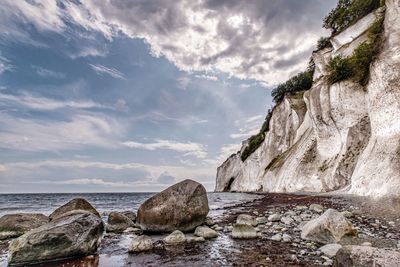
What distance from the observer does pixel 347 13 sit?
40.4m

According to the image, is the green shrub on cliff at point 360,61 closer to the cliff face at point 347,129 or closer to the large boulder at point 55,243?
the cliff face at point 347,129

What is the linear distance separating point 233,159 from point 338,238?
7263cm

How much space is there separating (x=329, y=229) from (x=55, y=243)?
330 inches

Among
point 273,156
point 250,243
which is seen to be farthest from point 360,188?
point 273,156

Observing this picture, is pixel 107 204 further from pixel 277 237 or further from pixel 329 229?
pixel 329 229

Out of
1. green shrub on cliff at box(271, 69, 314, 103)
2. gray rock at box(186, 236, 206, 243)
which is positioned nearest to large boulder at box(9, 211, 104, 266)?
gray rock at box(186, 236, 206, 243)

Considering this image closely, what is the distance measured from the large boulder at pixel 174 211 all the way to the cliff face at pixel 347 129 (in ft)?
32.6

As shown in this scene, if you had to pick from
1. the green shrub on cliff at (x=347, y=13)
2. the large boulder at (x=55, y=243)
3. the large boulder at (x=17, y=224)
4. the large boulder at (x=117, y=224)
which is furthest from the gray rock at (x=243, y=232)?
the green shrub on cliff at (x=347, y=13)

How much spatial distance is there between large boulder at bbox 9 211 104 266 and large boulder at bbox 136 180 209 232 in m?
3.31

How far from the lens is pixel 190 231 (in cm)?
1186

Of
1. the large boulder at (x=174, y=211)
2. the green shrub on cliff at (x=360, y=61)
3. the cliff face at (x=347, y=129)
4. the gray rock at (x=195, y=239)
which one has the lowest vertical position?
the gray rock at (x=195, y=239)

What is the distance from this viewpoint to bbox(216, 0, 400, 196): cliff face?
56.0 ft

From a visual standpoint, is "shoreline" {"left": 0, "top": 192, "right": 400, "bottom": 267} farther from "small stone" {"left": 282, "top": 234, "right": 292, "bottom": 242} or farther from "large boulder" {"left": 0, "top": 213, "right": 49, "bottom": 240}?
"large boulder" {"left": 0, "top": 213, "right": 49, "bottom": 240}

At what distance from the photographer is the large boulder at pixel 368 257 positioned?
17.5 feet
